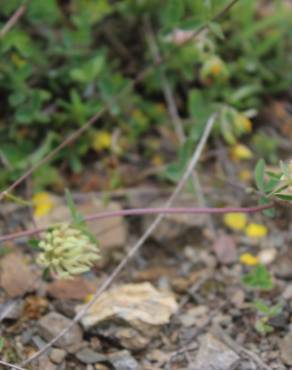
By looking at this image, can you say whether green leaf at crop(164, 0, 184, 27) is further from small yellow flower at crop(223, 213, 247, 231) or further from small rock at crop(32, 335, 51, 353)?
small rock at crop(32, 335, 51, 353)

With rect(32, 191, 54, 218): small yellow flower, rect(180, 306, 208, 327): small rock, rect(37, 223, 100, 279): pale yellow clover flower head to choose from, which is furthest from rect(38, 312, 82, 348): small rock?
rect(32, 191, 54, 218): small yellow flower

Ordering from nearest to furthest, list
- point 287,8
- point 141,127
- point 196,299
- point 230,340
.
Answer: point 230,340 < point 196,299 < point 141,127 < point 287,8

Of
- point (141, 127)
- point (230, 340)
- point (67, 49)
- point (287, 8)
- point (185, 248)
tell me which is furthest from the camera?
point (287, 8)

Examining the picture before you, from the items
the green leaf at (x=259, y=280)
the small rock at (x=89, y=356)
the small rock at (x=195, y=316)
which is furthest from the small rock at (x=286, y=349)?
the small rock at (x=89, y=356)

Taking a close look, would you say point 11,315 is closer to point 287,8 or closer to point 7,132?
point 7,132

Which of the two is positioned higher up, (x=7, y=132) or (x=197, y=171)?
(x=7, y=132)

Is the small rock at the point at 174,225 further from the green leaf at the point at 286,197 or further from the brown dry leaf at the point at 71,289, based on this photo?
the green leaf at the point at 286,197

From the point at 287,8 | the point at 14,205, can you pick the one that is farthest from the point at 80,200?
Result: the point at 287,8

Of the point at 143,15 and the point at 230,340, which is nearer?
the point at 230,340
